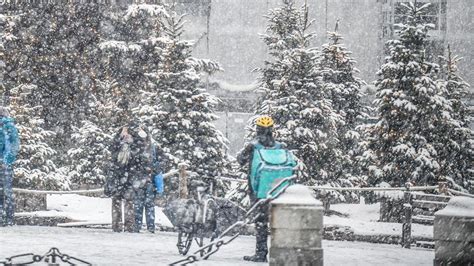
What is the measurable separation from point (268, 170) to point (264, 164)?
3.7 inches

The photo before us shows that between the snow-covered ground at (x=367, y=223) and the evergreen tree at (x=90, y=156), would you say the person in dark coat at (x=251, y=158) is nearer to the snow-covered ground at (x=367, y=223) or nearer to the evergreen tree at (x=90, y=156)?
the snow-covered ground at (x=367, y=223)

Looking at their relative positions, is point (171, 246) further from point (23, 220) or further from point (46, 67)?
point (46, 67)

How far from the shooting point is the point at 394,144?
2669 centimetres

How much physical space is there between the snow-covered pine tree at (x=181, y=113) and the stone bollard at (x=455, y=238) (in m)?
14.1

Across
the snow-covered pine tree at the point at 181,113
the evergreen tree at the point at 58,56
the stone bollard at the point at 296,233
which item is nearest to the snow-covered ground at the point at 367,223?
the snow-covered pine tree at the point at 181,113

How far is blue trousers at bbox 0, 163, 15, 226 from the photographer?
15.4 m

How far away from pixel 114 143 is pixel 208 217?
420 centimetres

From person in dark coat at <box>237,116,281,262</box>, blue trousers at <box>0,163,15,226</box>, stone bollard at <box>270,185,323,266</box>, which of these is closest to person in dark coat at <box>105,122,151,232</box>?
blue trousers at <box>0,163,15,226</box>

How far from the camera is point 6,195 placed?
51.2 feet

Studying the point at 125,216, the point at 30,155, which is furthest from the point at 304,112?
the point at 125,216

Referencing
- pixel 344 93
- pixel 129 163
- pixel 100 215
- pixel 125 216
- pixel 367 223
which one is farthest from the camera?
pixel 344 93

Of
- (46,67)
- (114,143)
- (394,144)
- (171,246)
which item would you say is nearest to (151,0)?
(46,67)

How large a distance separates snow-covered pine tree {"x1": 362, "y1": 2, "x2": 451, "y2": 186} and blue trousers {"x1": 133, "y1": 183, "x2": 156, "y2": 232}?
11.3m

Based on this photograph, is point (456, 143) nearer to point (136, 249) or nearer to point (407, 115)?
point (407, 115)
